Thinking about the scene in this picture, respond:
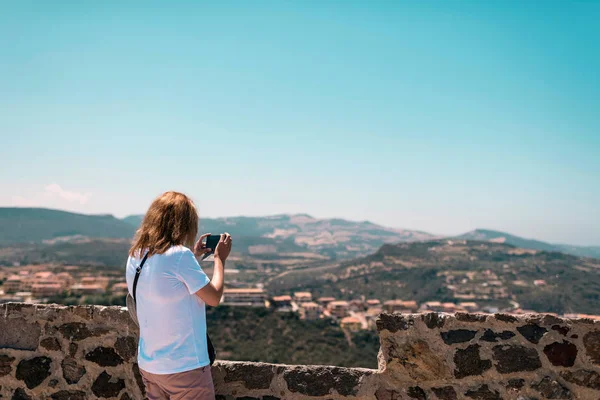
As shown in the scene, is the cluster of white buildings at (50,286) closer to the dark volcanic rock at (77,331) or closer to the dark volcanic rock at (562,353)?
the dark volcanic rock at (77,331)

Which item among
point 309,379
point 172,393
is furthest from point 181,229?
point 309,379

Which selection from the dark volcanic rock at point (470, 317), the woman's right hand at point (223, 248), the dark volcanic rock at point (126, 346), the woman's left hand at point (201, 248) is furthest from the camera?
Result: the dark volcanic rock at point (126, 346)

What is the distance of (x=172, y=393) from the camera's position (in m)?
2.17

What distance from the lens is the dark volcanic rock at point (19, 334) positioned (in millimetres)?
3197

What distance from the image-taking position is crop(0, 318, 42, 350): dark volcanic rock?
10.5 ft

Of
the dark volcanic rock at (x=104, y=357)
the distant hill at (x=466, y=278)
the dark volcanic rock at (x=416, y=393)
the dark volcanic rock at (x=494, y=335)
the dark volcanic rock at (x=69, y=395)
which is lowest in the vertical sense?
the distant hill at (x=466, y=278)

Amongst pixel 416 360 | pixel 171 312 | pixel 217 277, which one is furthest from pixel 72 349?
pixel 416 360

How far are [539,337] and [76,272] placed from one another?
225ft

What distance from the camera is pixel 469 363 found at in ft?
9.12

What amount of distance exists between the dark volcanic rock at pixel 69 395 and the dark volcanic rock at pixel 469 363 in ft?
7.95

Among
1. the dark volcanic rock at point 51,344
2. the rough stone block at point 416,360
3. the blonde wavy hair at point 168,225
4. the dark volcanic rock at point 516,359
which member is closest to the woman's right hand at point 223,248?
the blonde wavy hair at point 168,225

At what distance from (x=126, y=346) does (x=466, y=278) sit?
294 feet

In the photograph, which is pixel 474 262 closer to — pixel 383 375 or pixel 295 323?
pixel 295 323

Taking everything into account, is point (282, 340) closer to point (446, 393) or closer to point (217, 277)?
point (446, 393)
